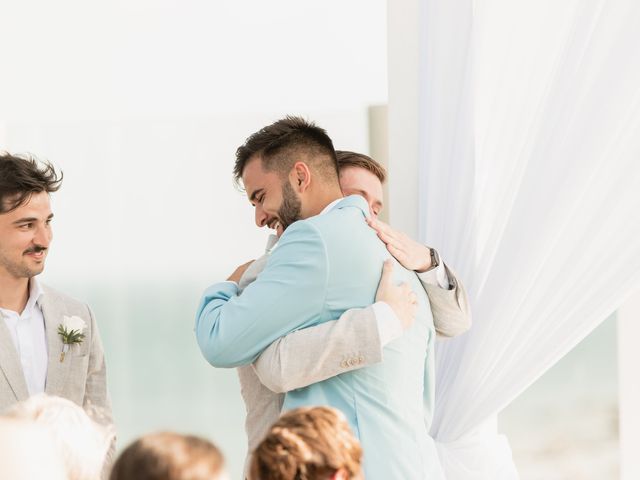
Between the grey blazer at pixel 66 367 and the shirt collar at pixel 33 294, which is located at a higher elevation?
the shirt collar at pixel 33 294

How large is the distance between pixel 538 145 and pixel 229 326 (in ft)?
4.10

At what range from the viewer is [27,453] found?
4.97 ft

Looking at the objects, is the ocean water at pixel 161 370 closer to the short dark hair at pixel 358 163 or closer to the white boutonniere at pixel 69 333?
the white boutonniere at pixel 69 333

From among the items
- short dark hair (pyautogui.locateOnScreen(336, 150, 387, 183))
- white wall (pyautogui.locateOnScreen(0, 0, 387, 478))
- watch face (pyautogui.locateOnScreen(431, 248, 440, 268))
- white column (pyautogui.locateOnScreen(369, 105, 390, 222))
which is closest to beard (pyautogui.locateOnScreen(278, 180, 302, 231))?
watch face (pyautogui.locateOnScreen(431, 248, 440, 268))

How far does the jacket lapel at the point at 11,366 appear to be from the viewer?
2803mm

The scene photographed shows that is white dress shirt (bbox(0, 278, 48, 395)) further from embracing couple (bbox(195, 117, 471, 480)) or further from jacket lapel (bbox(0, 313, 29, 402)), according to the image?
embracing couple (bbox(195, 117, 471, 480))

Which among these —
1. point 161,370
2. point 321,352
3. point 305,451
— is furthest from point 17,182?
point 305,451

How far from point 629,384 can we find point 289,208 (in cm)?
133

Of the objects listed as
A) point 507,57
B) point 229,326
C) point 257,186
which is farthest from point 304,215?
point 507,57

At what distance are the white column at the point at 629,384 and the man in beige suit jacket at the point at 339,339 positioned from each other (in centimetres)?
80

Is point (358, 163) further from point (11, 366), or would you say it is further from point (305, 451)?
point (305, 451)

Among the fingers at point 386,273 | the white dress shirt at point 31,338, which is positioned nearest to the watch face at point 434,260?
the fingers at point 386,273

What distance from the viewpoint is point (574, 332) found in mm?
2844

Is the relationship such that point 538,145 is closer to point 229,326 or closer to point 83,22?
point 229,326
